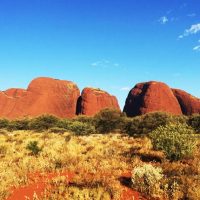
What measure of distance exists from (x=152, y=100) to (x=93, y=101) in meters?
17.6

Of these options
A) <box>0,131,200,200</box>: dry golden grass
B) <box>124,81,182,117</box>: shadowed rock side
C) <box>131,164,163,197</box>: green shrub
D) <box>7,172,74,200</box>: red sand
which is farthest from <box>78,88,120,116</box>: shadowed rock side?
<box>131,164,163,197</box>: green shrub

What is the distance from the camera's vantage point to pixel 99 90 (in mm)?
98688

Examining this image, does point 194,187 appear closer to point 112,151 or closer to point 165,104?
point 112,151

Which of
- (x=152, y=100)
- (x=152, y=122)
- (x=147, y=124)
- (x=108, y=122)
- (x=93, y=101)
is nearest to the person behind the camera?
(x=147, y=124)

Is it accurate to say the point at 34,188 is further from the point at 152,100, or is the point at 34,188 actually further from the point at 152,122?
the point at 152,100

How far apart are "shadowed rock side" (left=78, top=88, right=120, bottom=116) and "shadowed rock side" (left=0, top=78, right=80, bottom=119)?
3.82 meters

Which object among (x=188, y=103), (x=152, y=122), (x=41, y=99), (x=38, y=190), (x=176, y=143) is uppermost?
(x=41, y=99)

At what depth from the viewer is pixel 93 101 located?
93188 mm

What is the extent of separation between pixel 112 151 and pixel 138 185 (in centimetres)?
617

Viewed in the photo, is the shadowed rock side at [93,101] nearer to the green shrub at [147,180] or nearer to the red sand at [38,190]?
the red sand at [38,190]

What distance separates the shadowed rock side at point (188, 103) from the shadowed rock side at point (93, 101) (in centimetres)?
2116

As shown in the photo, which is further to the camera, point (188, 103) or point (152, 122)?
point (188, 103)

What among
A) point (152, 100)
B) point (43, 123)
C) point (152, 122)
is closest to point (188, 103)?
point (152, 100)

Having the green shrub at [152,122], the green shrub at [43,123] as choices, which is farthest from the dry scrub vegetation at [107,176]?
the green shrub at [43,123]
